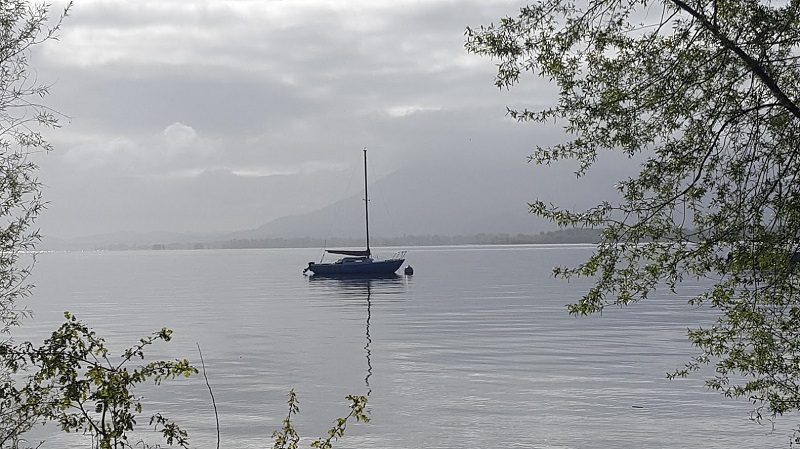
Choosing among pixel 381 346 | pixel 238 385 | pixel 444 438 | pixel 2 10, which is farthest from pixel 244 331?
pixel 2 10

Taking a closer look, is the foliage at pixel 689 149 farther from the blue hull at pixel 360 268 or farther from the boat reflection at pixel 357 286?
the blue hull at pixel 360 268

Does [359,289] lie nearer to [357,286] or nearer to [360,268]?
[357,286]

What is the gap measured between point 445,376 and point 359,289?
6848 cm

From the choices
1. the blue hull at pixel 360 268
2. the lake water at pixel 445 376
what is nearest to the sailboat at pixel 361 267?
the blue hull at pixel 360 268

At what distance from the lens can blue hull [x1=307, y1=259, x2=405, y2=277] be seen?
12356 centimetres

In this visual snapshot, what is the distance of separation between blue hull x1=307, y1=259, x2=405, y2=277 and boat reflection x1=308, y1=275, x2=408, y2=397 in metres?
0.97

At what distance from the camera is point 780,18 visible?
9.94 meters

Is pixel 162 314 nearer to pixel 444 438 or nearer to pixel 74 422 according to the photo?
pixel 444 438

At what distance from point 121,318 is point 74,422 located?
59.4 meters

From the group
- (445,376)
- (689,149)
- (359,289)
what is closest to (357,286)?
(359,289)

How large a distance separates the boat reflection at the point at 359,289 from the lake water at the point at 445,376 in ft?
22.9

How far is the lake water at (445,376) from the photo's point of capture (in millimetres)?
22562

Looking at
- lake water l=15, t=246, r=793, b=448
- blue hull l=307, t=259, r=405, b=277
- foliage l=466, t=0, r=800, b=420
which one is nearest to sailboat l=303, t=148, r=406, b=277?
blue hull l=307, t=259, r=405, b=277

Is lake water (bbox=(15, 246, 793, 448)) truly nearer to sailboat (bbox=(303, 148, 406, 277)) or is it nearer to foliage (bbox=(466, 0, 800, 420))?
foliage (bbox=(466, 0, 800, 420))
